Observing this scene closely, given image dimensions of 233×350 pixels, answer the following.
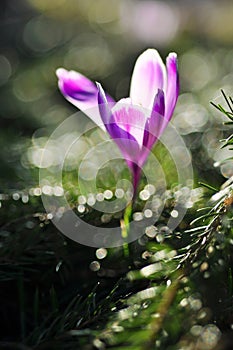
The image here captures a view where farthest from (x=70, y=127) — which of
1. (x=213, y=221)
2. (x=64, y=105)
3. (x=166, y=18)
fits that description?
(x=166, y=18)

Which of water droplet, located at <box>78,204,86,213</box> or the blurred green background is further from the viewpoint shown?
the blurred green background

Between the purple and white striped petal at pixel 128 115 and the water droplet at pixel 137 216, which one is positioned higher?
the purple and white striped petal at pixel 128 115

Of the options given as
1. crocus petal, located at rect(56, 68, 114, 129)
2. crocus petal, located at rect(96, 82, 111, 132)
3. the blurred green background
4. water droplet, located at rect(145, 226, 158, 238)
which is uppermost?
crocus petal, located at rect(96, 82, 111, 132)

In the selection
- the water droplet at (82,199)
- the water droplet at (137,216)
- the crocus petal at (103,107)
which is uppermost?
the crocus petal at (103,107)

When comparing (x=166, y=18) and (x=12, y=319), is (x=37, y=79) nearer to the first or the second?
(x=166, y=18)

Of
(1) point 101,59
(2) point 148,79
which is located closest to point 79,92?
(2) point 148,79

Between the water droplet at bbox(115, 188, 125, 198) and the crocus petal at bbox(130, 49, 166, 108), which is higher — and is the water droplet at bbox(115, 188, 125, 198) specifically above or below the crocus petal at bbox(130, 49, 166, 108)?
below
